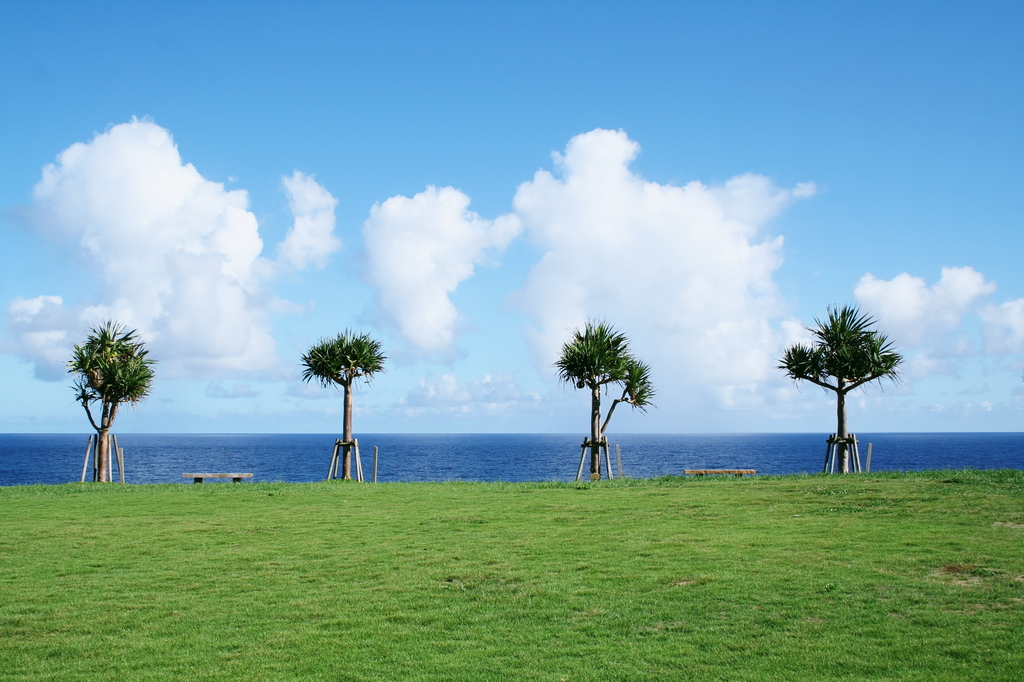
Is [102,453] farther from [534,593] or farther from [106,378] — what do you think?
[534,593]

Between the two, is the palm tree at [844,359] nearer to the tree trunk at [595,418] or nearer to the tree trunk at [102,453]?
the tree trunk at [595,418]

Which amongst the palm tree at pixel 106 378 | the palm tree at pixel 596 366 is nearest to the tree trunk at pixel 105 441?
the palm tree at pixel 106 378

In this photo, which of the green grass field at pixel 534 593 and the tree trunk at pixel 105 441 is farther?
the tree trunk at pixel 105 441

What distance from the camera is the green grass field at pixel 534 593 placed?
25.6ft

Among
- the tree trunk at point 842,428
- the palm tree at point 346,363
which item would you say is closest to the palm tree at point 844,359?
the tree trunk at point 842,428

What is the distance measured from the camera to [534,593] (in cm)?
1050

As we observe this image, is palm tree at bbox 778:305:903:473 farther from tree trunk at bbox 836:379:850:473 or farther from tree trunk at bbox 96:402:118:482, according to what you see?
tree trunk at bbox 96:402:118:482

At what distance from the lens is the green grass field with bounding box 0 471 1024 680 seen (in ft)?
25.6

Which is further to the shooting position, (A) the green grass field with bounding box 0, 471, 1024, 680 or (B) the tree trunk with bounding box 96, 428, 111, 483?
(B) the tree trunk with bounding box 96, 428, 111, 483

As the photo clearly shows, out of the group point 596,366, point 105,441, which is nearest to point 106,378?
point 105,441

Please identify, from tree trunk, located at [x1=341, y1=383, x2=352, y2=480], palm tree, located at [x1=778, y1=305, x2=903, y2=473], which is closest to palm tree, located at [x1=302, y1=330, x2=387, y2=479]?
tree trunk, located at [x1=341, y1=383, x2=352, y2=480]

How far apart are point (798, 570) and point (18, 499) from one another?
78.6 feet

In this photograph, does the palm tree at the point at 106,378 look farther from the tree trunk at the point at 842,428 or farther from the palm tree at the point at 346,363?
the tree trunk at the point at 842,428

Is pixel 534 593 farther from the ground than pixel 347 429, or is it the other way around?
pixel 347 429
